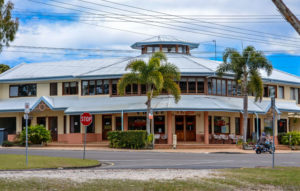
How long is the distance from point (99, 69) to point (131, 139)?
974 centimetres

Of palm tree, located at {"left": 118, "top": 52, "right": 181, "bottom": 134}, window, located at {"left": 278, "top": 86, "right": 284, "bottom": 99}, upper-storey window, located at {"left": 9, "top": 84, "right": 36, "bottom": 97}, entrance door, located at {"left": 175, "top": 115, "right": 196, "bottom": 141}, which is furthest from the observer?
window, located at {"left": 278, "top": 86, "right": 284, "bottom": 99}

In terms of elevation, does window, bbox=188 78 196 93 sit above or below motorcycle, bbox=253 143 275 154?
above

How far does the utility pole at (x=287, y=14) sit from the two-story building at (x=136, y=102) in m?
26.0

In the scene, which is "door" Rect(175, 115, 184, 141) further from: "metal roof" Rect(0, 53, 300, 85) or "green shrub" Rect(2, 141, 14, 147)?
"green shrub" Rect(2, 141, 14, 147)

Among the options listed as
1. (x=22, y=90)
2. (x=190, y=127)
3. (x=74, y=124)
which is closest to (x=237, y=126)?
(x=190, y=127)

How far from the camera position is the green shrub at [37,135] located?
42000 millimetres

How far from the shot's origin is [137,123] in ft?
148

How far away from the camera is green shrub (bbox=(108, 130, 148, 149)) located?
3928 cm

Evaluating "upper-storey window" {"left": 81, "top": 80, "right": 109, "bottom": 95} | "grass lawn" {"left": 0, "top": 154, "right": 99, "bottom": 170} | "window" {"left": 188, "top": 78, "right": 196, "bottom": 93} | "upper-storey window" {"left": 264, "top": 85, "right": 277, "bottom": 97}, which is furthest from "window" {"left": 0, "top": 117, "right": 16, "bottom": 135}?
"grass lawn" {"left": 0, "top": 154, "right": 99, "bottom": 170}

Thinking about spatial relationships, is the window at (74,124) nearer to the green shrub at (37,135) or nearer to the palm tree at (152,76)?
the green shrub at (37,135)

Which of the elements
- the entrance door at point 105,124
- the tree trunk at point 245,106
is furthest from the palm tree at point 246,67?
the entrance door at point 105,124

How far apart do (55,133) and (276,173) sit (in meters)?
31.9

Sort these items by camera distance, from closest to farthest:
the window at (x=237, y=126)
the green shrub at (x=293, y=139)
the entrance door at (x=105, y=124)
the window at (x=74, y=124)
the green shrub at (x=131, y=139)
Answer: the green shrub at (x=131, y=139), the green shrub at (x=293, y=139), the entrance door at (x=105, y=124), the window at (x=74, y=124), the window at (x=237, y=126)

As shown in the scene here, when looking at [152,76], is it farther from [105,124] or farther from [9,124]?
[9,124]
